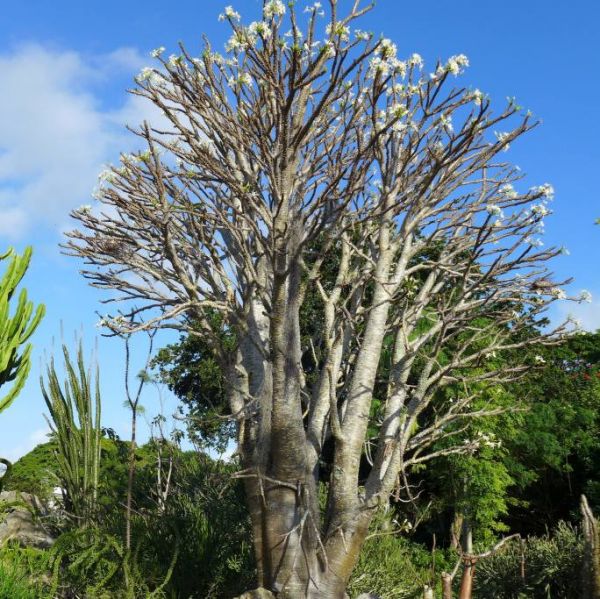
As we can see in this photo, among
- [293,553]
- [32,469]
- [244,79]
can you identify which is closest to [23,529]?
[293,553]

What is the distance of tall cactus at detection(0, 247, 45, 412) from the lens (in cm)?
895

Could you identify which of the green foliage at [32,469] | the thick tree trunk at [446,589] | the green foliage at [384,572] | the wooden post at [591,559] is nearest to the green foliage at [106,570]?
the green foliage at [384,572]

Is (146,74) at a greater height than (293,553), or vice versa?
(146,74)

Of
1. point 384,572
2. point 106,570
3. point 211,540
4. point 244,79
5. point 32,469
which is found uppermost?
point 244,79

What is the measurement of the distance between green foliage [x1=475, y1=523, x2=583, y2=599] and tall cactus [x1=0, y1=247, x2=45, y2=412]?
7602 mm

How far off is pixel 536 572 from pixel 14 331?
847cm

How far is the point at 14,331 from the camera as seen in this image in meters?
9.22

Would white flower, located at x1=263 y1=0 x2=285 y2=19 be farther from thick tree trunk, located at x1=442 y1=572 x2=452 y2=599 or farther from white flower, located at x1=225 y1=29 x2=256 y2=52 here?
thick tree trunk, located at x1=442 y1=572 x2=452 y2=599

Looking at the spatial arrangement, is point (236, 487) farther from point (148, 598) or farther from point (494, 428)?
point (494, 428)

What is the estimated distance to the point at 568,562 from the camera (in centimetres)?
1076

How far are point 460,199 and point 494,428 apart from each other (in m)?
8.44

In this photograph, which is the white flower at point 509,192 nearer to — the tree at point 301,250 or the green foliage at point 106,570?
the tree at point 301,250

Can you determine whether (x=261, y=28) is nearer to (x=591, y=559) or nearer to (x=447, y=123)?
(x=447, y=123)

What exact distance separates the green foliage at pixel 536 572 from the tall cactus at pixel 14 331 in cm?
760
